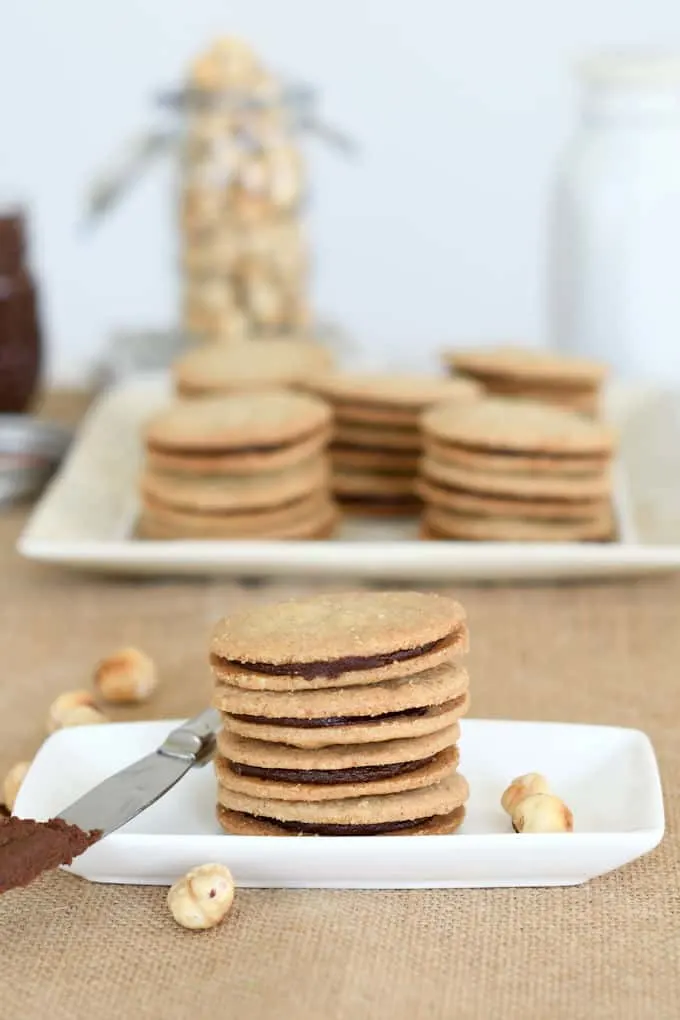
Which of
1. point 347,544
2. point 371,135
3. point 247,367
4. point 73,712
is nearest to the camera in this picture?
point 73,712

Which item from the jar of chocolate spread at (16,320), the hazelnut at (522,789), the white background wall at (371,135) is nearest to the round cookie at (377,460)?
the jar of chocolate spread at (16,320)

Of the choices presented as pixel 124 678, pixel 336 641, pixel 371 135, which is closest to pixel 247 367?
pixel 124 678

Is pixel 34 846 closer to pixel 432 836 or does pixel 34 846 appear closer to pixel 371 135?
pixel 432 836

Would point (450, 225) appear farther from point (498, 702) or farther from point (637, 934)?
point (637, 934)

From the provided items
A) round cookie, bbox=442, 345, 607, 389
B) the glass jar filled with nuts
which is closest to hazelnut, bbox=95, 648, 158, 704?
round cookie, bbox=442, 345, 607, 389

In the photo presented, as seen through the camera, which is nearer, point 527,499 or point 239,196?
point 527,499

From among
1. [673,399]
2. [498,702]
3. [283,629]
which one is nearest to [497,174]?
[673,399]

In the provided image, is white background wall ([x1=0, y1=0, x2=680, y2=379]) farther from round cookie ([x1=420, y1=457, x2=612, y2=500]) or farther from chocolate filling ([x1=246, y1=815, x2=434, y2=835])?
chocolate filling ([x1=246, y1=815, x2=434, y2=835])
